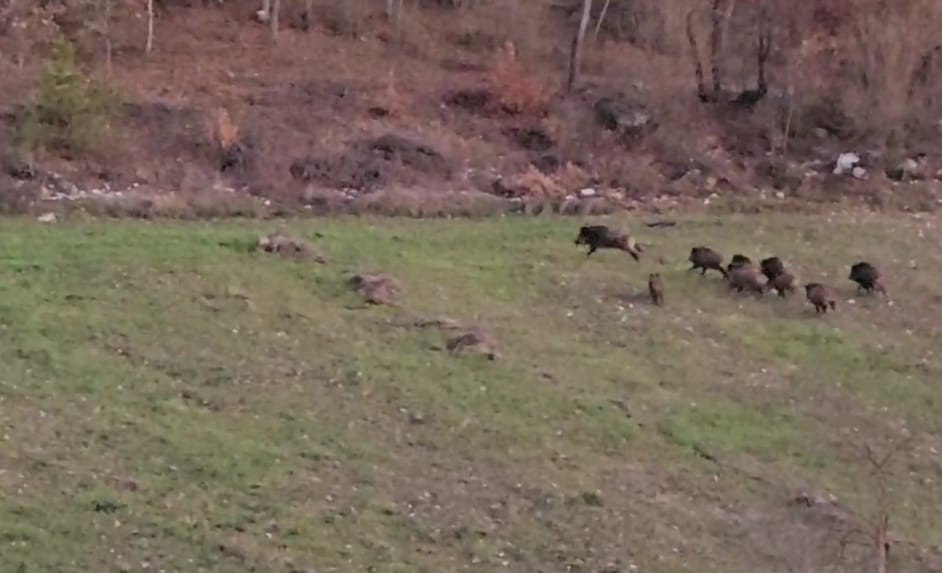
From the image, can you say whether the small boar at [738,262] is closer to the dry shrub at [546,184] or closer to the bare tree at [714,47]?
the dry shrub at [546,184]

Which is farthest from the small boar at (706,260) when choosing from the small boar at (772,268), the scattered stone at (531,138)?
the scattered stone at (531,138)

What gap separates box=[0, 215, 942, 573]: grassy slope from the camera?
12023 millimetres

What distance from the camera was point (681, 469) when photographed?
13516mm

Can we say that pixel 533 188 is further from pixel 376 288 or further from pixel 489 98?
pixel 376 288

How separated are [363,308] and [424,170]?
736 centimetres

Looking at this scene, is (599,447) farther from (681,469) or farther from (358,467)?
(358,467)

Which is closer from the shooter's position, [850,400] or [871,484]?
[871,484]

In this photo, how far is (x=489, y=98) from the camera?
26.9 m

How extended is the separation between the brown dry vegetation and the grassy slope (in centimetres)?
357

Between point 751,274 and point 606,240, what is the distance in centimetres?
201

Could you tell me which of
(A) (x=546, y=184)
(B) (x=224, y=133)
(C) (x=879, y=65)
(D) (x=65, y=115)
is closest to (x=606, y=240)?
(A) (x=546, y=184)

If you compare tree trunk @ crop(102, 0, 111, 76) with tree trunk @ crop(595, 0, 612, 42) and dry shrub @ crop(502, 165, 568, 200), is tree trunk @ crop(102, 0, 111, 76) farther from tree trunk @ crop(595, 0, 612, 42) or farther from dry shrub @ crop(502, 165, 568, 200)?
tree trunk @ crop(595, 0, 612, 42)

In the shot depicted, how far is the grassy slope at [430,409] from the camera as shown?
12023mm

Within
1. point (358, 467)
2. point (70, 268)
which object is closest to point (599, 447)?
point (358, 467)
